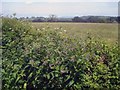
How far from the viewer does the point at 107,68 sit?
427 cm

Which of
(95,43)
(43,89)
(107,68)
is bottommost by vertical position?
(43,89)

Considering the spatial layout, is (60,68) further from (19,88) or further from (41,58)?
(19,88)

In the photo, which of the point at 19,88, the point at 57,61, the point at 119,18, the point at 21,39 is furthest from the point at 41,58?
the point at 119,18

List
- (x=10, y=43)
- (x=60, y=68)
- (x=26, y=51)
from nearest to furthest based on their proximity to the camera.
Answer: (x=60, y=68) → (x=26, y=51) → (x=10, y=43)

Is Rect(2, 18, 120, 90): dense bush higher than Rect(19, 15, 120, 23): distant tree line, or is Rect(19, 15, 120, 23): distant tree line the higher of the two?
Rect(19, 15, 120, 23): distant tree line

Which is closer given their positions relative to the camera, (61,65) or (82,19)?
(61,65)

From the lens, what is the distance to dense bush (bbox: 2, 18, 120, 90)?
412 cm

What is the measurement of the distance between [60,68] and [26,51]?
0.60 m

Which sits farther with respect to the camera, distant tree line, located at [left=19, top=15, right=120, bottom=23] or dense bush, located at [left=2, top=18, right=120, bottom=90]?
distant tree line, located at [left=19, top=15, right=120, bottom=23]

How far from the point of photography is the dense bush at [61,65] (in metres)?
4.12

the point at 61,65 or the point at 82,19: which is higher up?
the point at 82,19

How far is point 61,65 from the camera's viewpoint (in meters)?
4.14

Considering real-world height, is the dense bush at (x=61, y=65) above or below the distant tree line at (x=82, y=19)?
below

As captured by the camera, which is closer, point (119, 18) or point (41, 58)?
point (41, 58)
